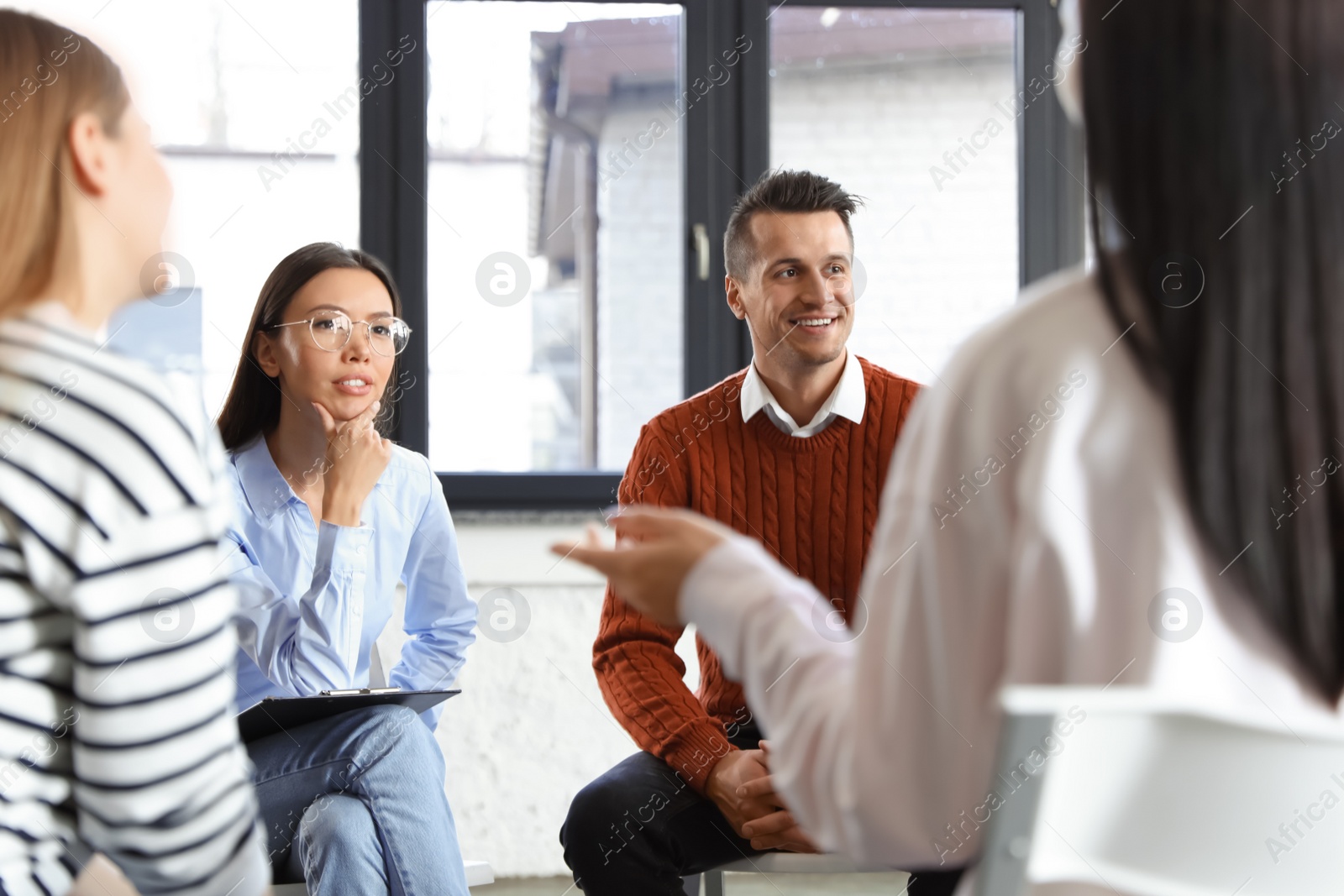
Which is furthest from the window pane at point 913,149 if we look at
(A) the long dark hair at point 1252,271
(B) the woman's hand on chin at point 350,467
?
(A) the long dark hair at point 1252,271

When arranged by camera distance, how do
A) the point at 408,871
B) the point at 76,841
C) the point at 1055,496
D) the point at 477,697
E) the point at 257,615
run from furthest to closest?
the point at 477,697
the point at 257,615
the point at 408,871
the point at 76,841
the point at 1055,496

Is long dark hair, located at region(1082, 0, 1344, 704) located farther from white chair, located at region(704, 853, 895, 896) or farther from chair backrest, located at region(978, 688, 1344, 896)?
white chair, located at region(704, 853, 895, 896)

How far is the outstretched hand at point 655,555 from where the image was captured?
802 millimetres

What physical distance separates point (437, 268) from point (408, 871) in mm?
1922

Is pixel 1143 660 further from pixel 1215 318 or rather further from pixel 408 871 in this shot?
pixel 408 871

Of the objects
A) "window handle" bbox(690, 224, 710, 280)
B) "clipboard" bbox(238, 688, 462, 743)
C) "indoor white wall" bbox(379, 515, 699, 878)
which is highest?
"window handle" bbox(690, 224, 710, 280)

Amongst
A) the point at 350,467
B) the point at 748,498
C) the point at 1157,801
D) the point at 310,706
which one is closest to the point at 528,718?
the point at 748,498

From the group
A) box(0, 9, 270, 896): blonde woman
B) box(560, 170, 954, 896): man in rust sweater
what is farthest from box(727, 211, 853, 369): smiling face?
box(0, 9, 270, 896): blonde woman

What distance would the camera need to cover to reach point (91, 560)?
805mm

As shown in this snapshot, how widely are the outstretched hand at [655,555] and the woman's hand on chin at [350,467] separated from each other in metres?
1.04

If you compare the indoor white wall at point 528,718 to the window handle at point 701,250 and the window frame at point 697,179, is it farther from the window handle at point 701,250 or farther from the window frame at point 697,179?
the window handle at point 701,250

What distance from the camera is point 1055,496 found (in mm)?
622

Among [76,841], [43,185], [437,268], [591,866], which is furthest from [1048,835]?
[437,268]

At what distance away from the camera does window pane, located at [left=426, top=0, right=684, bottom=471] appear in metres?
3.06
